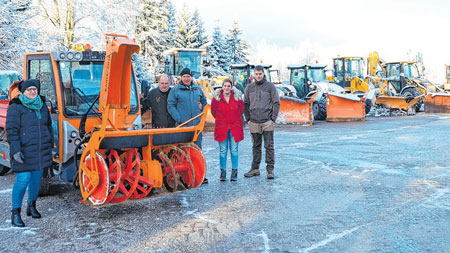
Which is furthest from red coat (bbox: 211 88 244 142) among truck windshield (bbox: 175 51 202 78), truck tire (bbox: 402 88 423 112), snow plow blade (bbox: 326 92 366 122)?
truck tire (bbox: 402 88 423 112)

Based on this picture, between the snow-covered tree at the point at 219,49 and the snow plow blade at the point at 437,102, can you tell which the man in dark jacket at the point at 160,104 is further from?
the snow-covered tree at the point at 219,49

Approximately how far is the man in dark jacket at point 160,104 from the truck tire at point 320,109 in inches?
521

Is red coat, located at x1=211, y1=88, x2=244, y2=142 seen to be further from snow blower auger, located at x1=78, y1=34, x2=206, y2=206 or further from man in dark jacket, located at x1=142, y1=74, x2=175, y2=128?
snow blower auger, located at x1=78, y1=34, x2=206, y2=206

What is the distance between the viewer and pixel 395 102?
22.1 m

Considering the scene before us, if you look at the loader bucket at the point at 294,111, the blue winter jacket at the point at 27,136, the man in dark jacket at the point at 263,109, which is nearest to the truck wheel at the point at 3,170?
the blue winter jacket at the point at 27,136

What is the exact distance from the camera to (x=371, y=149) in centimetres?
1048

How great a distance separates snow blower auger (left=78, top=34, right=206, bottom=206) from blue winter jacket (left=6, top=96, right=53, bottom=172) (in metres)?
0.47

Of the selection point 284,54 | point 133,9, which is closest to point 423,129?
point 133,9

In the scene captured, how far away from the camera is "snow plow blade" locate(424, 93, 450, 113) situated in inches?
895

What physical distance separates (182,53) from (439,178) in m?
14.8

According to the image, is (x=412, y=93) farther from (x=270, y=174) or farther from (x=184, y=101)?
(x=184, y=101)

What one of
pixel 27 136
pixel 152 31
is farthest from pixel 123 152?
pixel 152 31

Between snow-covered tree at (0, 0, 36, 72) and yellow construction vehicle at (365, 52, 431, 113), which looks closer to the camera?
snow-covered tree at (0, 0, 36, 72)

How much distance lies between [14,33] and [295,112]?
489 inches
